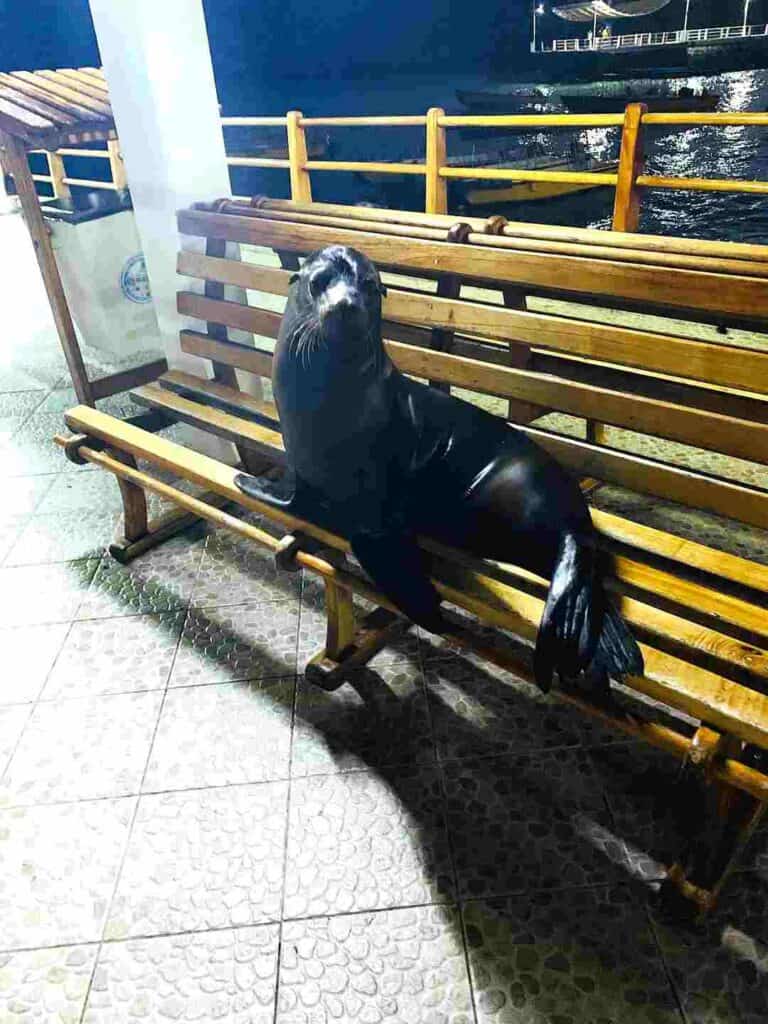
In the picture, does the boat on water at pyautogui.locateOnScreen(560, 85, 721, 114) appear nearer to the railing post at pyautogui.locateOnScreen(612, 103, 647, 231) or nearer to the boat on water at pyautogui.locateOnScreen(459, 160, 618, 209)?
the boat on water at pyautogui.locateOnScreen(459, 160, 618, 209)

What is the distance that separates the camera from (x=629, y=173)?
13.6 ft

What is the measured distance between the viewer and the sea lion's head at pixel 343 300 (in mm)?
1602

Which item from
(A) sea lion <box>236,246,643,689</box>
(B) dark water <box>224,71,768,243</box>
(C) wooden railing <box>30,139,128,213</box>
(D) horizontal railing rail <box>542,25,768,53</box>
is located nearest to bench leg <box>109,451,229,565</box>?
(A) sea lion <box>236,246,643,689</box>

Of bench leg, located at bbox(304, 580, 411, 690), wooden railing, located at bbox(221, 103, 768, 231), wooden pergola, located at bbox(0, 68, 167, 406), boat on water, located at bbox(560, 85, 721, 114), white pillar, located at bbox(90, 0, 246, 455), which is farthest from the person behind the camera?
boat on water, located at bbox(560, 85, 721, 114)

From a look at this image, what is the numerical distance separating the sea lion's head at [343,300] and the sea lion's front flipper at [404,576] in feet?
A: 1.48

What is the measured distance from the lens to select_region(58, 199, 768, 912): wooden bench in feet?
4.84

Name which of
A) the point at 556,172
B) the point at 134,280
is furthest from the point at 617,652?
the point at 556,172

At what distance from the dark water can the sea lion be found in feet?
33.4

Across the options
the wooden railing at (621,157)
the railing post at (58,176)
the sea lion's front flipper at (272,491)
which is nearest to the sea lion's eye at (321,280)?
the sea lion's front flipper at (272,491)

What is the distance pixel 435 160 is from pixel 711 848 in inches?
182

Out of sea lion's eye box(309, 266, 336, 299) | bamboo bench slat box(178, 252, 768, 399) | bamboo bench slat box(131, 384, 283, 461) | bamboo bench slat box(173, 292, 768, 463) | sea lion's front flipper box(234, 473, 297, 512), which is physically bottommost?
bamboo bench slat box(131, 384, 283, 461)

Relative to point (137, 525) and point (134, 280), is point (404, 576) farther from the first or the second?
point (134, 280)

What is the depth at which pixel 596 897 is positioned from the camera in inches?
63.1

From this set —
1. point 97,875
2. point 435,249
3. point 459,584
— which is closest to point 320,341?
point 459,584
